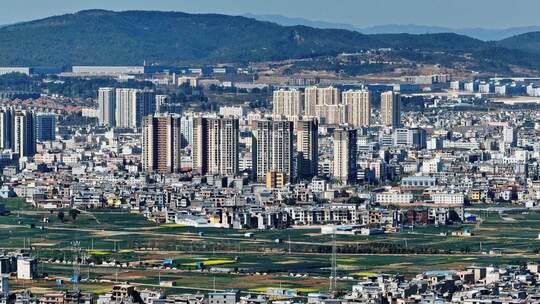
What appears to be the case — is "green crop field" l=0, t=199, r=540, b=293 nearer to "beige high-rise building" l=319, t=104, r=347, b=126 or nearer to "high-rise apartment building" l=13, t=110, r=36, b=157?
"high-rise apartment building" l=13, t=110, r=36, b=157

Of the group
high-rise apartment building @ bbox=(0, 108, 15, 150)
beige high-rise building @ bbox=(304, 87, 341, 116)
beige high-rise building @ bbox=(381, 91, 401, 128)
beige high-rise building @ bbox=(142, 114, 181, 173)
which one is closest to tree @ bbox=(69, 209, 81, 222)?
beige high-rise building @ bbox=(142, 114, 181, 173)

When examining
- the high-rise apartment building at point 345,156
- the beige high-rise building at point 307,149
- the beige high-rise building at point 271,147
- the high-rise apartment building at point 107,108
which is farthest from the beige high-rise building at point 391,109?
the high-rise apartment building at point 345,156

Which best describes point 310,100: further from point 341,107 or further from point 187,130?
point 187,130

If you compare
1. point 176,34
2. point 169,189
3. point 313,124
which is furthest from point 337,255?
point 176,34

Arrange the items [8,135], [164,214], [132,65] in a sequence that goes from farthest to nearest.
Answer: [132,65], [8,135], [164,214]

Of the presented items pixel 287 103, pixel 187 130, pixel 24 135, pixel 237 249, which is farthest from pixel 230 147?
pixel 287 103

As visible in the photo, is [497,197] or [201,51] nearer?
[497,197]

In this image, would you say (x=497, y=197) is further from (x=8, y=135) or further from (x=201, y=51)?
(x=201, y=51)
